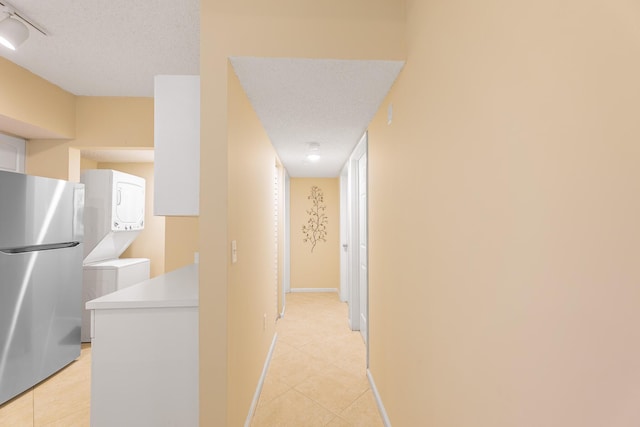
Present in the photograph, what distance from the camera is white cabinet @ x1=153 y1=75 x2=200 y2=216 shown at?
5.32 feet

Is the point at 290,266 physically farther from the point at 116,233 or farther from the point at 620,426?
the point at 620,426

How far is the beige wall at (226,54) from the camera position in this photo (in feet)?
4.73

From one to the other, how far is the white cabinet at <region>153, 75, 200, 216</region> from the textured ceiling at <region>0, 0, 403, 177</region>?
34 centimetres

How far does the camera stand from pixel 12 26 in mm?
1793

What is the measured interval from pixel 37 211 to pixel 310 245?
3.83m

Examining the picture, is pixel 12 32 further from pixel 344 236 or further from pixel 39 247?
pixel 344 236

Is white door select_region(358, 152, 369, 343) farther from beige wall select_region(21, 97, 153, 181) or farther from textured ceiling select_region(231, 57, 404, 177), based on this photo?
beige wall select_region(21, 97, 153, 181)

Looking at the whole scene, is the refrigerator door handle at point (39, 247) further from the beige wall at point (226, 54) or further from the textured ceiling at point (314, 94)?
the textured ceiling at point (314, 94)

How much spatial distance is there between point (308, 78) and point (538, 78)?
1.28m

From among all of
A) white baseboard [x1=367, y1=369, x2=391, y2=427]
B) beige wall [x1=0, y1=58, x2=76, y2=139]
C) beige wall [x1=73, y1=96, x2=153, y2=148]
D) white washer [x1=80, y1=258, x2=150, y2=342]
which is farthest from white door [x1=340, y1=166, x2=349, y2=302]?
beige wall [x1=0, y1=58, x2=76, y2=139]

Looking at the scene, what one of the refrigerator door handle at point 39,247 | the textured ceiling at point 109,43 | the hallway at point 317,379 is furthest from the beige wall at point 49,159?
the hallway at point 317,379

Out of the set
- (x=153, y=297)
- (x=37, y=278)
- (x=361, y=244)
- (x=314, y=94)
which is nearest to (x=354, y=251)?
(x=361, y=244)

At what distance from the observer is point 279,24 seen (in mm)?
1507

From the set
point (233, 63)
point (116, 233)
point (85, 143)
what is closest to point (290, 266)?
point (116, 233)
